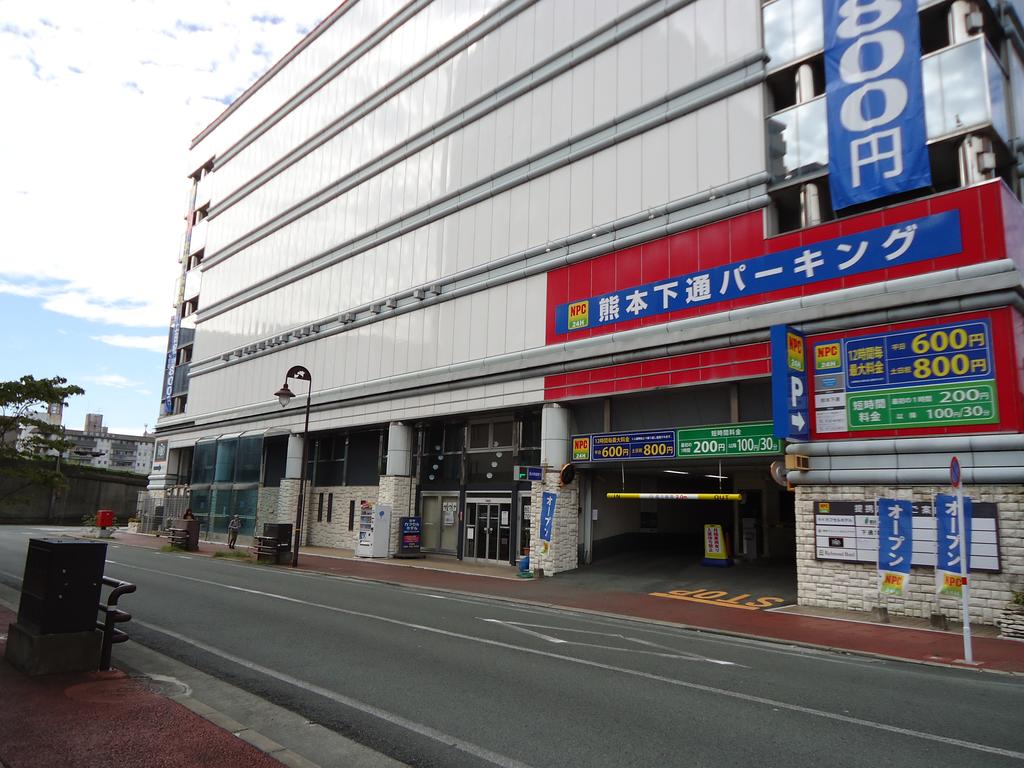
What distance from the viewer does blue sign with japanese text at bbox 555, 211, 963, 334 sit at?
1558 centimetres

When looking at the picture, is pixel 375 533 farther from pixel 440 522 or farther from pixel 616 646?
pixel 616 646

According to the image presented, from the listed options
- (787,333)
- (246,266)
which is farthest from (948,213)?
(246,266)

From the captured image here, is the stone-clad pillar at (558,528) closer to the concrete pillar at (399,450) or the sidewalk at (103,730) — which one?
the concrete pillar at (399,450)

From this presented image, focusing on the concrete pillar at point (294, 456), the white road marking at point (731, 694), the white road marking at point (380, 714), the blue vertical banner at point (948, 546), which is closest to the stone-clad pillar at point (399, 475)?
the concrete pillar at point (294, 456)

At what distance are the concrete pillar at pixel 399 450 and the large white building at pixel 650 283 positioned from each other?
4.9 inches

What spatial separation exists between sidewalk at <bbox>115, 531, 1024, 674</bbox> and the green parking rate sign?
4123 mm

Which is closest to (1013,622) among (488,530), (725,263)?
(725,263)

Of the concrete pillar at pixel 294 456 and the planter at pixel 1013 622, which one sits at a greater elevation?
the concrete pillar at pixel 294 456

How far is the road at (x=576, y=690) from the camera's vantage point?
6.00 metres

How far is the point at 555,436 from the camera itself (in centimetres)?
2338

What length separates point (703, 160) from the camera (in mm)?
20531

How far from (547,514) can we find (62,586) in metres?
16.4

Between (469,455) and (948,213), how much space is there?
1890cm

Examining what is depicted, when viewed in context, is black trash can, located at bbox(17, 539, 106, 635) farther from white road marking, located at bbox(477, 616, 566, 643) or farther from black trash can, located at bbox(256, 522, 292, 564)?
black trash can, located at bbox(256, 522, 292, 564)
